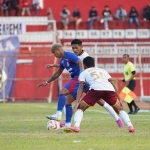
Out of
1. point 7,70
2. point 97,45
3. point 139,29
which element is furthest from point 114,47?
point 7,70

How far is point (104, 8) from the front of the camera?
147ft

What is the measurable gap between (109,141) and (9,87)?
22125 mm

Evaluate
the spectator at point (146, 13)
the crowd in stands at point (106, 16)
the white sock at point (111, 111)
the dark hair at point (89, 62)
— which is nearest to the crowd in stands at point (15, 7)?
the crowd in stands at point (106, 16)

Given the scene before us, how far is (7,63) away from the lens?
113ft

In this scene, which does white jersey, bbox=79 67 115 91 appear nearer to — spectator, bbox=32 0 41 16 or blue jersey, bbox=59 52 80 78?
blue jersey, bbox=59 52 80 78

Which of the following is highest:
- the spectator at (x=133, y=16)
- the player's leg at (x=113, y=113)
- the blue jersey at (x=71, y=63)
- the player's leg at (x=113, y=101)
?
the spectator at (x=133, y=16)

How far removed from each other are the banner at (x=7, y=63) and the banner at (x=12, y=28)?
47 cm

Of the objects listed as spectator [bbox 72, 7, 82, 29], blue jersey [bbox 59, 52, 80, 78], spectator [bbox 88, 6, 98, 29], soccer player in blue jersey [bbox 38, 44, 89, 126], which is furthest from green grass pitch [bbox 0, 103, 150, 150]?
spectator [bbox 88, 6, 98, 29]

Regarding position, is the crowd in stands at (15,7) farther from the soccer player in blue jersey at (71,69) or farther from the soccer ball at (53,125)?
the soccer ball at (53,125)

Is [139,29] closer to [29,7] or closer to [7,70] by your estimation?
[29,7]

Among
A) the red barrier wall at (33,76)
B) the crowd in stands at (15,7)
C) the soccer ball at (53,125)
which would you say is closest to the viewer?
the soccer ball at (53,125)

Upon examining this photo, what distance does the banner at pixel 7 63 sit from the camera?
112 ft

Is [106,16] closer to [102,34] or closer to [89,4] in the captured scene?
[102,34]

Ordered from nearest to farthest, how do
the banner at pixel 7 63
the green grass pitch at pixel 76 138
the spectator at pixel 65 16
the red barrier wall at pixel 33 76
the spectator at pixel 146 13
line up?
the green grass pitch at pixel 76 138 < the banner at pixel 7 63 < the red barrier wall at pixel 33 76 < the spectator at pixel 65 16 < the spectator at pixel 146 13
